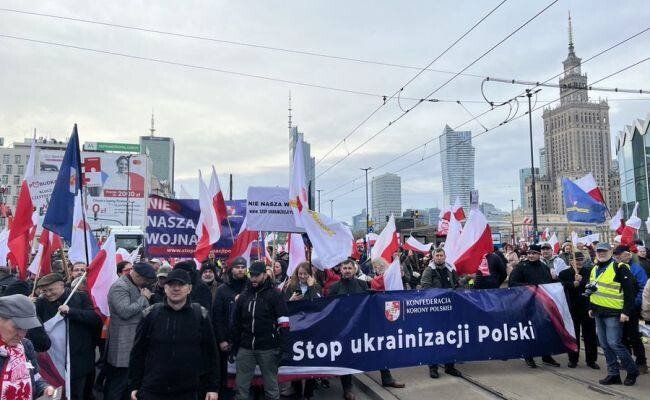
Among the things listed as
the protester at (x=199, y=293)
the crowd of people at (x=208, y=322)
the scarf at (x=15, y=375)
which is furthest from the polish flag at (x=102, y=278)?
the scarf at (x=15, y=375)

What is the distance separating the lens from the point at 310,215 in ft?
24.2

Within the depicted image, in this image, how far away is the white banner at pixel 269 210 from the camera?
322 inches

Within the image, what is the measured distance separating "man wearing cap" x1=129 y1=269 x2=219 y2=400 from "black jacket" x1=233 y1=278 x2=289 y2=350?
1.41 metres

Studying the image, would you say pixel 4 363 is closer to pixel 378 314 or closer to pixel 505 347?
pixel 378 314

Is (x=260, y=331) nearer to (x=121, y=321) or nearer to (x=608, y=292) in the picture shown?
(x=121, y=321)

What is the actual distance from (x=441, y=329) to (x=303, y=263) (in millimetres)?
2260

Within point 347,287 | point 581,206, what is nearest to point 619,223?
point 581,206

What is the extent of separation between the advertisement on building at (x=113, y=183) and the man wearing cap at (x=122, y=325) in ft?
211

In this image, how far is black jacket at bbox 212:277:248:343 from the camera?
19.1 feet

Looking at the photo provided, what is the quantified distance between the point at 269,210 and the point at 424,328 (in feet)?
9.99

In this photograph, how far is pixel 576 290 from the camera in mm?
8078

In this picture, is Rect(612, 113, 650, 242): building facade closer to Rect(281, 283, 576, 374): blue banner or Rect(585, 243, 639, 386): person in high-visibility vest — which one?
Rect(281, 283, 576, 374): blue banner

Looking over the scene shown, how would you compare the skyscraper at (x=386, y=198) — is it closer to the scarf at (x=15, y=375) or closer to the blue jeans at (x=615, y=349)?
the blue jeans at (x=615, y=349)

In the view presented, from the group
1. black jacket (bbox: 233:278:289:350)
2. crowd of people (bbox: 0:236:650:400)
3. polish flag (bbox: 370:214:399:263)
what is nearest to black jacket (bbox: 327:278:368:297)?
crowd of people (bbox: 0:236:650:400)
